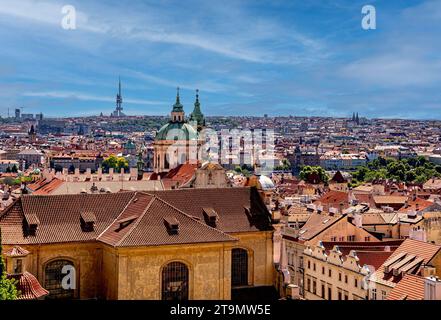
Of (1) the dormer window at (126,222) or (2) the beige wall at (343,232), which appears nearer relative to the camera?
(1) the dormer window at (126,222)

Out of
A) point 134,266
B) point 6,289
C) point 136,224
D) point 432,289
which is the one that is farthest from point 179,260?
point 432,289

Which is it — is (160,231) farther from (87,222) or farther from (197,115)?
(197,115)

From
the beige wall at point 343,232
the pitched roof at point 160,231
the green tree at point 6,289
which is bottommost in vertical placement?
the beige wall at point 343,232

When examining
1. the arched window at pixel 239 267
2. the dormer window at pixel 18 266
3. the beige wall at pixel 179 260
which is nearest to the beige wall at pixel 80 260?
the dormer window at pixel 18 266

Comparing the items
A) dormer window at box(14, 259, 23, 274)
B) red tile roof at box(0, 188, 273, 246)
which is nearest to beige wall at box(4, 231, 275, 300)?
red tile roof at box(0, 188, 273, 246)

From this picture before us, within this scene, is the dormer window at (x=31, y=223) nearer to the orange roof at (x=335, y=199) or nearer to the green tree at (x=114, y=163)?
the orange roof at (x=335, y=199)

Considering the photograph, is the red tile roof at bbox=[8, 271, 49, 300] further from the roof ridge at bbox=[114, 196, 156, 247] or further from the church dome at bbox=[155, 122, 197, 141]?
the church dome at bbox=[155, 122, 197, 141]

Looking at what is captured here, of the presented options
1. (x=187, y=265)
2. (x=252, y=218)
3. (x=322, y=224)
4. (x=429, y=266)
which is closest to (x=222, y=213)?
(x=252, y=218)
